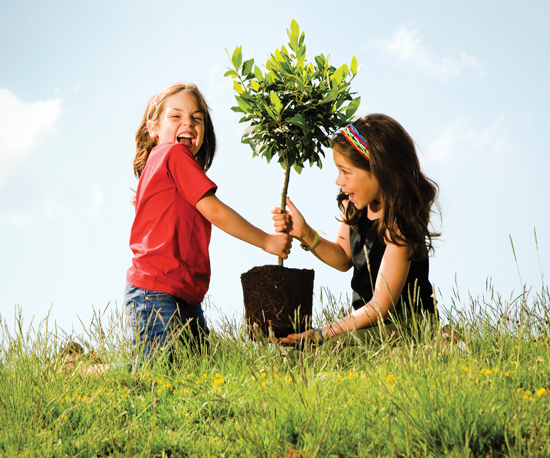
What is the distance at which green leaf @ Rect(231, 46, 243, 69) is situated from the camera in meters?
3.54

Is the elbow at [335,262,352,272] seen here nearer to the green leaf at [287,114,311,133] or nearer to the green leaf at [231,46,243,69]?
the green leaf at [287,114,311,133]

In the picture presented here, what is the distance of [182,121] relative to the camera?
12.6 ft

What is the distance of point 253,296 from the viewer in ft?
12.0

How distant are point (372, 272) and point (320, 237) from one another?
1.70 ft

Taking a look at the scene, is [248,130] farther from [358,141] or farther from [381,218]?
[381,218]

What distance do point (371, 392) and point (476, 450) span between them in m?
0.54

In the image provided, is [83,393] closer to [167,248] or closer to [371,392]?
[167,248]

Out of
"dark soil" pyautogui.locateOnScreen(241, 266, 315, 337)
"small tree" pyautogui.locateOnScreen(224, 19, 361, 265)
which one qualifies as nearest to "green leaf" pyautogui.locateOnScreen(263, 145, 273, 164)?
"small tree" pyautogui.locateOnScreen(224, 19, 361, 265)

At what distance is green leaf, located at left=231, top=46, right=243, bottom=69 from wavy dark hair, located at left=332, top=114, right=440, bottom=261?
923mm

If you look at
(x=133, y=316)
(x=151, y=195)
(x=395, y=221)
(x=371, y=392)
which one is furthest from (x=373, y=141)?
(x=133, y=316)

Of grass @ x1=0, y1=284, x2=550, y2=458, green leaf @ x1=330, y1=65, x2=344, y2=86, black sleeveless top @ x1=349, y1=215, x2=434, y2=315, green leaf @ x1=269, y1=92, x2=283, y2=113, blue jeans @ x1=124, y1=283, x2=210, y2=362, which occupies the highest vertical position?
green leaf @ x1=330, y1=65, x2=344, y2=86

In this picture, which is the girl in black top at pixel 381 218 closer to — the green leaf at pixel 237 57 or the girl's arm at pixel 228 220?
the girl's arm at pixel 228 220

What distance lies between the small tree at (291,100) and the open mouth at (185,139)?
455mm

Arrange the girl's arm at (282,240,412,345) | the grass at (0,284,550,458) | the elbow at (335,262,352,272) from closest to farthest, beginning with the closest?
the grass at (0,284,550,458)
the girl's arm at (282,240,412,345)
the elbow at (335,262,352,272)
